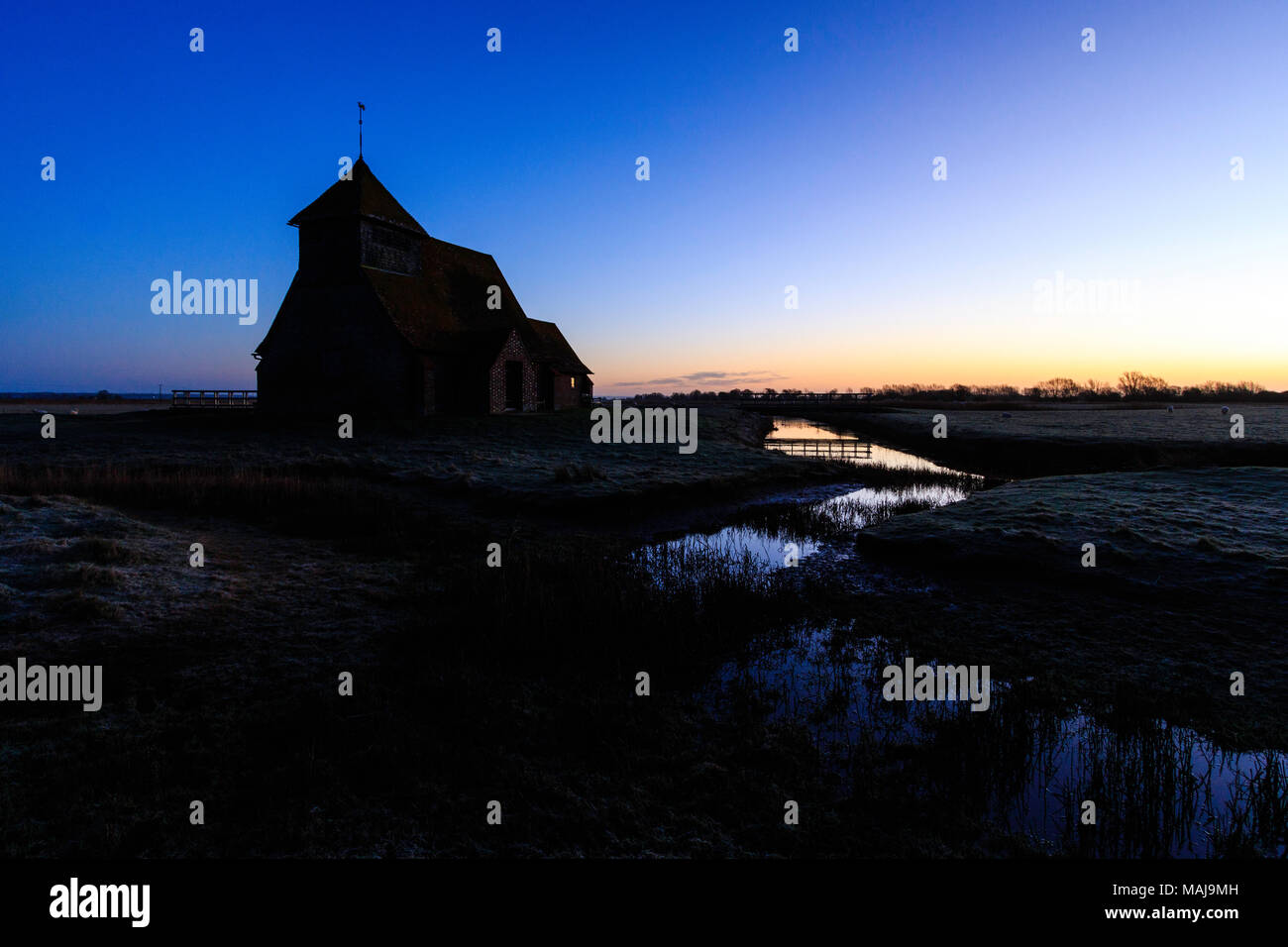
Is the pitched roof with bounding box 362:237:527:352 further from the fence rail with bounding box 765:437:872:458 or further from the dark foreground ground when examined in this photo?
the fence rail with bounding box 765:437:872:458

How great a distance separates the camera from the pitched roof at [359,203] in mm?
32188

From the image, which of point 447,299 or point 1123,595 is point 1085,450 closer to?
point 1123,595

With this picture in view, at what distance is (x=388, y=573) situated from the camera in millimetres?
10562

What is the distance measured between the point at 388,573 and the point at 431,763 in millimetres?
6437

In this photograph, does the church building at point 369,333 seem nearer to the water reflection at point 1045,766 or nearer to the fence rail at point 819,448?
the fence rail at point 819,448

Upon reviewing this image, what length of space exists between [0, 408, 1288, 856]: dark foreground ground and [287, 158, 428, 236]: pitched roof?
68.3ft

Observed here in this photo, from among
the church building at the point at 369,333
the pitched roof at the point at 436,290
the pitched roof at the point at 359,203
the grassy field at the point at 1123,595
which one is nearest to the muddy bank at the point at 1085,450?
the grassy field at the point at 1123,595

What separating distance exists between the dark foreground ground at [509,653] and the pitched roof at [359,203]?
20831 mm

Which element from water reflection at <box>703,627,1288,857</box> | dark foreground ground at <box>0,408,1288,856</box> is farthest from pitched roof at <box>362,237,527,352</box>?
water reflection at <box>703,627,1288,857</box>

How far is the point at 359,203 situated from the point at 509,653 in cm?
3281

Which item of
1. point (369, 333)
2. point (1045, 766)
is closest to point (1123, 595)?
point (1045, 766)

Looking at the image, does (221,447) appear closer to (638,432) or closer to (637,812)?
(638,432)
